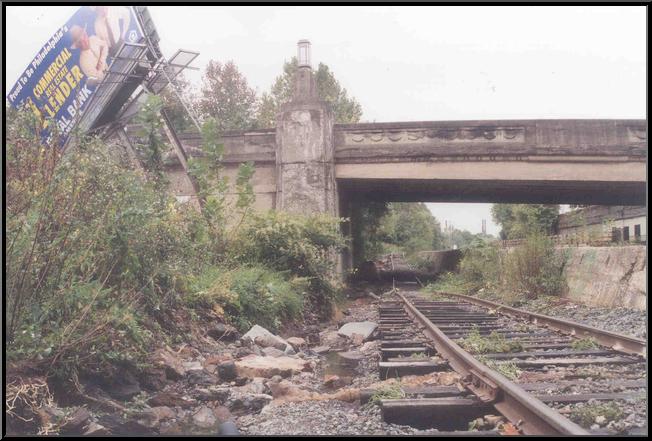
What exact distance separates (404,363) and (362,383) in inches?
17.3

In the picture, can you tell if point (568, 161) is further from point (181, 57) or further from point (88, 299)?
point (88, 299)

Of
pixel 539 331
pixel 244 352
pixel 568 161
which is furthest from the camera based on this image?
pixel 568 161

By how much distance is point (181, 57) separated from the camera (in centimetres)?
1730

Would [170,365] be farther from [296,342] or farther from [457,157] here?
[457,157]

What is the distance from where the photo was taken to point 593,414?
143 inches

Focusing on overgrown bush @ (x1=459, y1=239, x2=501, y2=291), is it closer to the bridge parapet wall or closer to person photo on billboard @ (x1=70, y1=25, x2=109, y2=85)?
the bridge parapet wall

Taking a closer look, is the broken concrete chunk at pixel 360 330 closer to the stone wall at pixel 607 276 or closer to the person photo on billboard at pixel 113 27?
the stone wall at pixel 607 276

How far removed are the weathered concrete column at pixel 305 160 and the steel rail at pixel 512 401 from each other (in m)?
10.1

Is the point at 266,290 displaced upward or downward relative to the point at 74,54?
downward

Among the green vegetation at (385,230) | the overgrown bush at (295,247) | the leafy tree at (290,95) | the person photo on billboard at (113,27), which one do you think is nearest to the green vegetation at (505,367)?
the overgrown bush at (295,247)

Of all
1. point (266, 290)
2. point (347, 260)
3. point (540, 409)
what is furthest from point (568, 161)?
point (540, 409)

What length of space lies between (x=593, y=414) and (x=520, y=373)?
1.29 m

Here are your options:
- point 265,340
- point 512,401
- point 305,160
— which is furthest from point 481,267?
point 512,401

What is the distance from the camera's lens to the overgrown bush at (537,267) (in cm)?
1200
